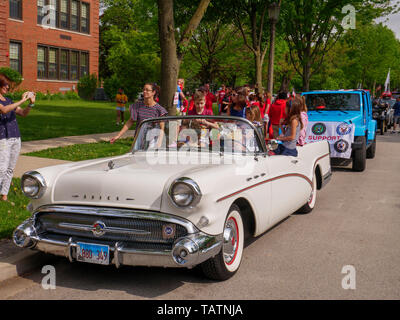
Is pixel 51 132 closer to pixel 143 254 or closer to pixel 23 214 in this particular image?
pixel 23 214

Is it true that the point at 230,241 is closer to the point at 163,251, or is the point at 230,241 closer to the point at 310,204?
the point at 163,251

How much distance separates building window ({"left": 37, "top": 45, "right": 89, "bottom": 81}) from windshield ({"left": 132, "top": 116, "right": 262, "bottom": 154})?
3234cm

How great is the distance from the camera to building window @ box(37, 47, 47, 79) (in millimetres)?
35781

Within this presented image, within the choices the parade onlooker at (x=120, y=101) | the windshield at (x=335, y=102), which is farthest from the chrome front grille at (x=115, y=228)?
the parade onlooker at (x=120, y=101)

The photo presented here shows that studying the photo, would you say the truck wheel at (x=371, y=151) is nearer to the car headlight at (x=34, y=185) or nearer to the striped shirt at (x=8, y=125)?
the striped shirt at (x=8, y=125)

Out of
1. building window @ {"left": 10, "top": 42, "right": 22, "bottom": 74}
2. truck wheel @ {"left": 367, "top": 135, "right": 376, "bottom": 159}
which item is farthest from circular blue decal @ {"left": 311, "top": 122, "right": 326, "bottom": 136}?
building window @ {"left": 10, "top": 42, "right": 22, "bottom": 74}

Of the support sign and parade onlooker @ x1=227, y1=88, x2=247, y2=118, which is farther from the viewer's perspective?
the support sign

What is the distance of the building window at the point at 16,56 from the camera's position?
3361cm

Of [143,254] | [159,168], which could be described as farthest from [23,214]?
[143,254]

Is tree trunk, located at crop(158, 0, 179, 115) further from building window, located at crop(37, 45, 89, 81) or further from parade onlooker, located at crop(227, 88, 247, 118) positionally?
building window, located at crop(37, 45, 89, 81)

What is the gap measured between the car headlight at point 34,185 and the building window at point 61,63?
33059 millimetres
